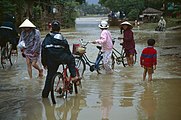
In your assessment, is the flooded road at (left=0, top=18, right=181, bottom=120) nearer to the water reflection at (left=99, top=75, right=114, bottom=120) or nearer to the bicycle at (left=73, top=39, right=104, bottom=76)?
the water reflection at (left=99, top=75, right=114, bottom=120)

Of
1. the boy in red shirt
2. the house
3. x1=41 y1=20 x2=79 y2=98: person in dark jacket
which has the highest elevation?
x1=41 y1=20 x2=79 y2=98: person in dark jacket

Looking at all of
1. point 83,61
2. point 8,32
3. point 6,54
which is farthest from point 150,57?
point 6,54

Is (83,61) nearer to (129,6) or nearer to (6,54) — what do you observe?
(6,54)

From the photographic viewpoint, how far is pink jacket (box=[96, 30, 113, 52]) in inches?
494

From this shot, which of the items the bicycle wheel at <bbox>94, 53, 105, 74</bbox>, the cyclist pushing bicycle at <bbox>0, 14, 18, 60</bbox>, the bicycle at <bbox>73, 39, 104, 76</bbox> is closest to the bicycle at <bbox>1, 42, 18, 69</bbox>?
the cyclist pushing bicycle at <bbox>0, 14, 18, 60</bbox>

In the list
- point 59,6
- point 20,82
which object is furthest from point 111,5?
point 20,82

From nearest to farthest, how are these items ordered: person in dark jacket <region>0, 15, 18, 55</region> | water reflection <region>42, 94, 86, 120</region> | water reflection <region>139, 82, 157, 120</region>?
water reflection <region>139, 82, 157, 120</region> < water reflection <region>42, 94, 86, 120</region> < person in dark jacket <region>0, 15, 18, 55</region>

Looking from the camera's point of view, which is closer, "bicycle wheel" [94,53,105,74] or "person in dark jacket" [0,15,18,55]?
"bicycle wheel" [94,53,105,74]

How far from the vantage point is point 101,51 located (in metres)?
13.0

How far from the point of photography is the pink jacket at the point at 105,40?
12.6 m

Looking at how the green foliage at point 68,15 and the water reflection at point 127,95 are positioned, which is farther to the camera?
the green foliage at point 68,15

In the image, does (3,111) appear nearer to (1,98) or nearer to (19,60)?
(1,98)

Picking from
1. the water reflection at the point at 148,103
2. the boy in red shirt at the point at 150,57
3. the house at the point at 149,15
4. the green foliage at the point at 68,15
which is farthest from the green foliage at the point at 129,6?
the water reflection at the point at 148,103

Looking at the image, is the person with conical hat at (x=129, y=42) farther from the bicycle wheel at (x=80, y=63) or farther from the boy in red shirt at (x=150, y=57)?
the boy in red shirt at (x=150, y=57)
